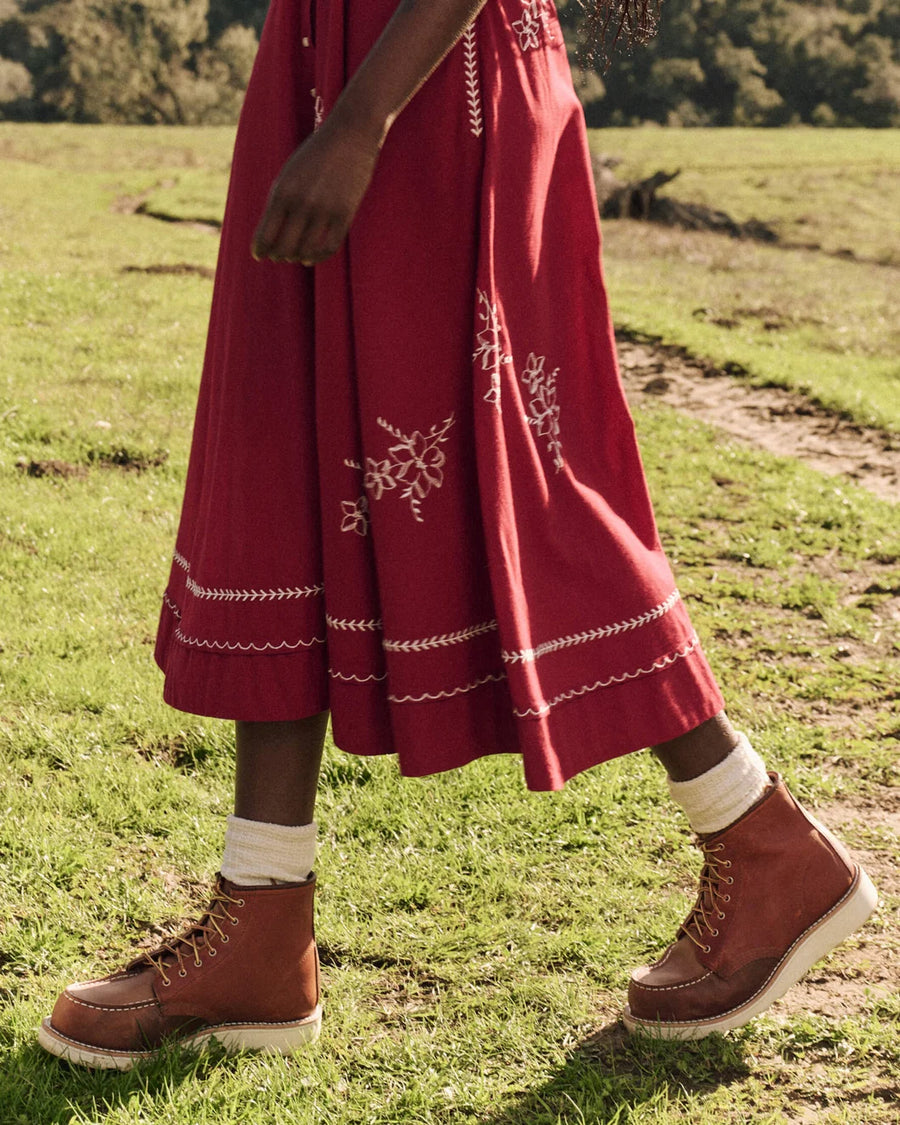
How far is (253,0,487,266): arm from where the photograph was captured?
1494 mm

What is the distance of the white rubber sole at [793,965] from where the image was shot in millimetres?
1903

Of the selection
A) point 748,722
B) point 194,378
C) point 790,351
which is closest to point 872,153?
point 790,351

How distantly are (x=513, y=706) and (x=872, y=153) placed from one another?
26.6m

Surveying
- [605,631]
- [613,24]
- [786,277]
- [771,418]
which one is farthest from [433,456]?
[786,277]

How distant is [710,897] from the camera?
6.32 feet

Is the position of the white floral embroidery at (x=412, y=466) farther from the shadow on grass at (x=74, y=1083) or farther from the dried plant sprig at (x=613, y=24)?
the shadow on grass at (x=74, y=1083)

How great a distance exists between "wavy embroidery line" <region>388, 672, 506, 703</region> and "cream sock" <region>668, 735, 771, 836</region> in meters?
0.34

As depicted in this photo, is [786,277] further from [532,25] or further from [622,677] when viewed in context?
[622,677]

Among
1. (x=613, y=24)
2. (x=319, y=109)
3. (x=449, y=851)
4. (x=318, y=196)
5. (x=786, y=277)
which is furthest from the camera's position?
(x=786, y=277)

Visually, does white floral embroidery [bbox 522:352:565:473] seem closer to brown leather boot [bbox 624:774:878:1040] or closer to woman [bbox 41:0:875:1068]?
woman [bbox 41:0:875:1068]

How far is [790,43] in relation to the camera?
159ft

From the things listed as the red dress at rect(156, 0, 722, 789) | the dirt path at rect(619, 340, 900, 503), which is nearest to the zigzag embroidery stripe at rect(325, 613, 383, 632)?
the red dress at rect(156, 0, 722, 789)

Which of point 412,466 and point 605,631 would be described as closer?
point 412,466

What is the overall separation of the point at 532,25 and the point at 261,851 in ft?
4.16
